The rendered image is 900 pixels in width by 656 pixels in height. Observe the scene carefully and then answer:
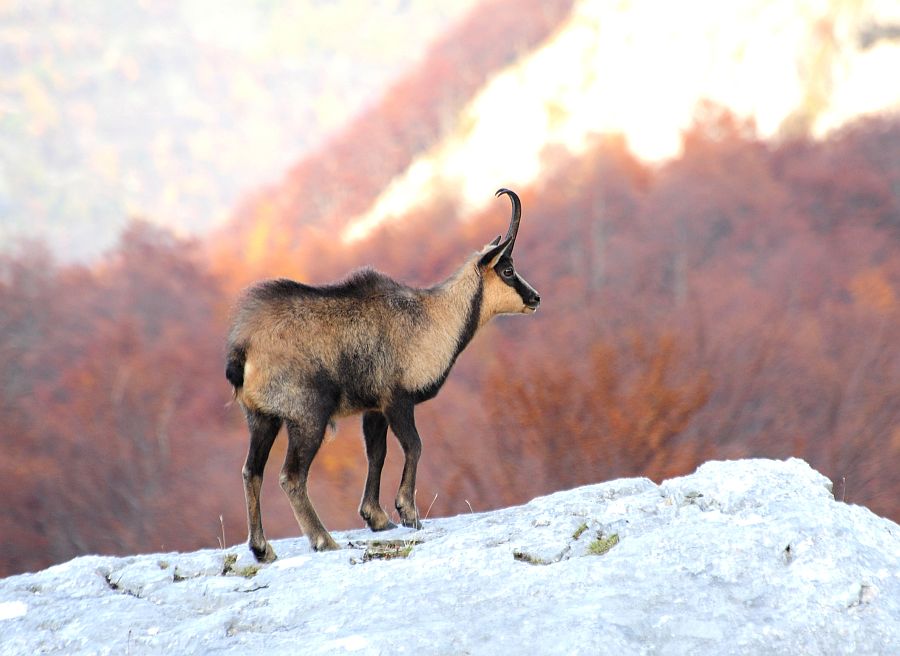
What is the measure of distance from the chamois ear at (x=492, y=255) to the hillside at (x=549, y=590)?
284 cm

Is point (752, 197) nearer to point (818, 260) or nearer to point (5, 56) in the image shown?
point (818, 260)

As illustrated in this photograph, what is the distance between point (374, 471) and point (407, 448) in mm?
562

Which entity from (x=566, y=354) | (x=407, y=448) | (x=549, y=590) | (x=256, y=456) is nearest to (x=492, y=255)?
(x=407, y=448)

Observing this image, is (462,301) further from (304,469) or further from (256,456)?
(256,456)

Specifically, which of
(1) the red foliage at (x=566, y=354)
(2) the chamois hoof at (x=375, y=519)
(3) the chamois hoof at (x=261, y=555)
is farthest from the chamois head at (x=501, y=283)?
(1) the red foliage at (x=566, y=354)

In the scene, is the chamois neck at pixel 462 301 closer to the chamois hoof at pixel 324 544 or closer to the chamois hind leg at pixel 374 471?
the chamois hind leg at pixel 374 471

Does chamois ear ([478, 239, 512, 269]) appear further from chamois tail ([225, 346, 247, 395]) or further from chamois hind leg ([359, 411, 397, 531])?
chamois tail ([225, 346, 247, 395])

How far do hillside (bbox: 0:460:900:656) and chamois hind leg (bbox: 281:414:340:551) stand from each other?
1.04 feet

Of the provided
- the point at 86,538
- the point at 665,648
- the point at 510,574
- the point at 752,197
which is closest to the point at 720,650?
the point at 665,648

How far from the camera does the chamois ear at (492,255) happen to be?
959 centimetres

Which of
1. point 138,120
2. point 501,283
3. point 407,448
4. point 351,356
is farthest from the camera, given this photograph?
point 138,120

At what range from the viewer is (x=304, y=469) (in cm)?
819

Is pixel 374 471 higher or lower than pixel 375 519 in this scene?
higher

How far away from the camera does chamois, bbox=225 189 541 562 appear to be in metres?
8.11
